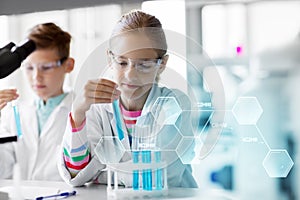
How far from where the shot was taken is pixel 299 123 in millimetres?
668

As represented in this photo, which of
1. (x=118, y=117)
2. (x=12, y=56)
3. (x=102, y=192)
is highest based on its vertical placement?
(x=12, y=56)

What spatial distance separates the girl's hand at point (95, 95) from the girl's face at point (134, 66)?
0.01 meters

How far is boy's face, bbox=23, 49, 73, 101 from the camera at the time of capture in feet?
2.75

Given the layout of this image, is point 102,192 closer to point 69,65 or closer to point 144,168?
point 144,168

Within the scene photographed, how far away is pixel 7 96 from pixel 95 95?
0.21 metres

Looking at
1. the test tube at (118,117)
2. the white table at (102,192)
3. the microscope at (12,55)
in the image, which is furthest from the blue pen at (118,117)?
the microscope at (12,55)

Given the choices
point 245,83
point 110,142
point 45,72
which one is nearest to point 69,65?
point 45,72

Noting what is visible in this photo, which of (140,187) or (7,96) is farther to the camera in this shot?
(7,96)

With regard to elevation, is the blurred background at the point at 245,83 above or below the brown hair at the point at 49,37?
below

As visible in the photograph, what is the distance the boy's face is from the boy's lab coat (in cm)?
9

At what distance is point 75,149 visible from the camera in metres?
0.78

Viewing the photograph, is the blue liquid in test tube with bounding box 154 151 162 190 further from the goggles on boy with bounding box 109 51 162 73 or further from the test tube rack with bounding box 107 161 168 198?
the goggles on boy with bounding box 109 51 162 73

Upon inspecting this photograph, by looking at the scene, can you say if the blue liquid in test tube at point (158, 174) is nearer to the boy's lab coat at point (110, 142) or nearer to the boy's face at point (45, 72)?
the boy's lab coat at point (110, 142)

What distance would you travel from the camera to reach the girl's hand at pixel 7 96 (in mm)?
865
